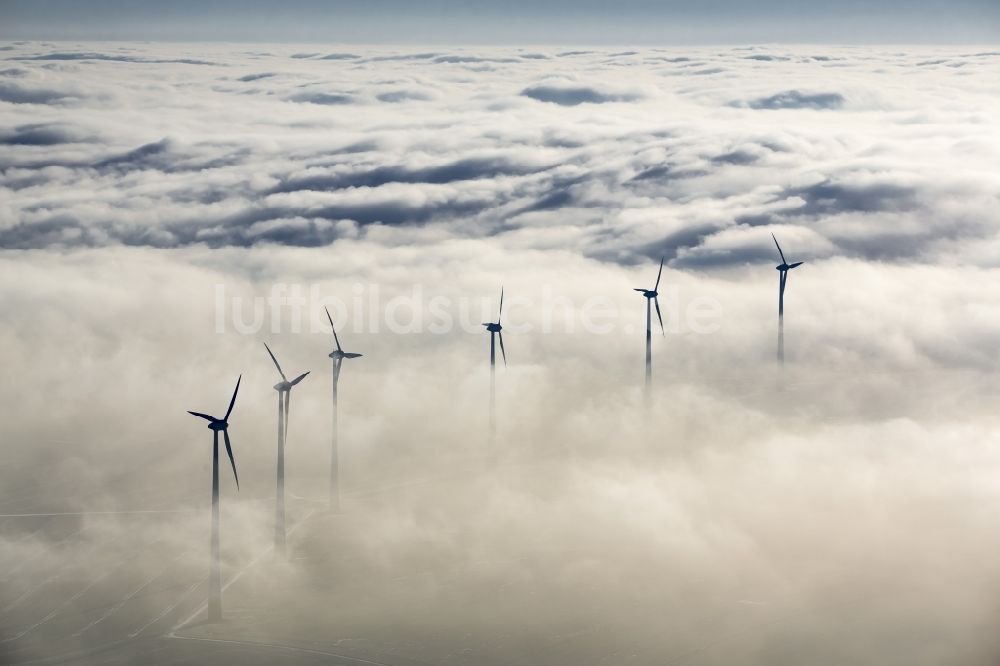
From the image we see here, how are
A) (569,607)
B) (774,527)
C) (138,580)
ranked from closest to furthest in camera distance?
(569,607)
(138,580)
(774,527)

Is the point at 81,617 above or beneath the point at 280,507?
beneath

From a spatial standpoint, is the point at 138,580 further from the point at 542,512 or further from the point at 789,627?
the point at 789,627

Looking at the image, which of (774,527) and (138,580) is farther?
(774,527)

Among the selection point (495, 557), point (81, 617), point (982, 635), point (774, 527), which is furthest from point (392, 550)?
point (982, 635)

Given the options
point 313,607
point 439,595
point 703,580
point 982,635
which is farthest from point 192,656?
point 982,635

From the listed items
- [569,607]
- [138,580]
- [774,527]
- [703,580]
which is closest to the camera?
[569,607]

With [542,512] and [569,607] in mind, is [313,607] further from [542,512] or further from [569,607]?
[542,512]

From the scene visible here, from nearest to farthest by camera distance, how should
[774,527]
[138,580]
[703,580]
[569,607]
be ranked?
[569,607] → [703,580] → [138,580] → [774,527]

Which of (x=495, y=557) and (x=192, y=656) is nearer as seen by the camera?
(x=192, y=656)

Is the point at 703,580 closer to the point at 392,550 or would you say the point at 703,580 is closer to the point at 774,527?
the point at 774,527
